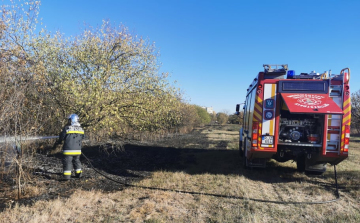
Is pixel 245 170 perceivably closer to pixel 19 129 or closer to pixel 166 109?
pixel 166 109

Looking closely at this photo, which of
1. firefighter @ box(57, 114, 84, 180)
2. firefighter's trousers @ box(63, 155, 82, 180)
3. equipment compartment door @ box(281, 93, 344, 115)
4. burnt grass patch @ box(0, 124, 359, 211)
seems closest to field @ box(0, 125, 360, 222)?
burnt grass patch @ box(0, 124, 359, 211)

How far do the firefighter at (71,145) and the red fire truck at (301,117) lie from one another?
14.9 feet

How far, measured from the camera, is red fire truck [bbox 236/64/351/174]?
581cm

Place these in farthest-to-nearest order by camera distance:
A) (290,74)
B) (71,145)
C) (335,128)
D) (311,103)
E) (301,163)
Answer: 1. (301,163)
2. (290,74)
3. (71,145)
4. (335,128)
5. (311,103)

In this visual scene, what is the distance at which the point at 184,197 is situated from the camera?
16.3 feet

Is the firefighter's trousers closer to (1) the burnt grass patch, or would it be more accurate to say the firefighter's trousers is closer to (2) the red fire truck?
(1) the burnt grass patch

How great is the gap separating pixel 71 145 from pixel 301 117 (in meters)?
6.19

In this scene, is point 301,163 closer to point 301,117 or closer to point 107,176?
point 301,117

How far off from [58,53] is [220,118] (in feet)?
154

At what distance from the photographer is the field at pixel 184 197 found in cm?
393

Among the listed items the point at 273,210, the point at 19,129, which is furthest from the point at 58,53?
the point at 273,210

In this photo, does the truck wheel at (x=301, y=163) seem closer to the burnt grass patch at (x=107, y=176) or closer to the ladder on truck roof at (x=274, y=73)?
the burnt grass patch at (x=107, y=176)

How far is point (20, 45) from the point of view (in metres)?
7.31

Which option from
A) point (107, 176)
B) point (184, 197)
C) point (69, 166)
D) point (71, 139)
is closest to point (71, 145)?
point (71, 139)
